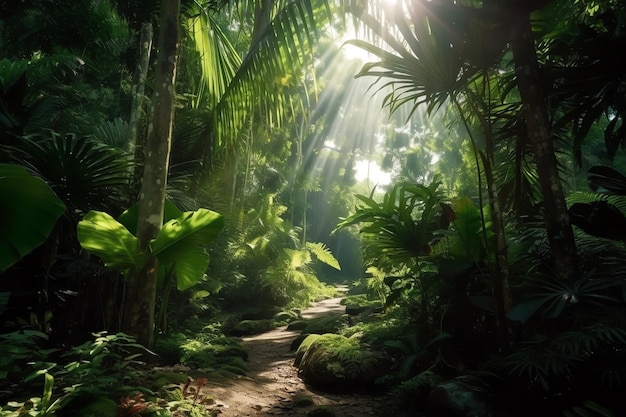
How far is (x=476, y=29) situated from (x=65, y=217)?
4413 mm

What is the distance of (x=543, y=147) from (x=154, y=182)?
3.76 meters

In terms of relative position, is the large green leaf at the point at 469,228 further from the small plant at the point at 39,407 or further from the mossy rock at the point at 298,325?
the mossy rock at the point at 298,325

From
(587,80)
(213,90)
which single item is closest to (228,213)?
(213,90)

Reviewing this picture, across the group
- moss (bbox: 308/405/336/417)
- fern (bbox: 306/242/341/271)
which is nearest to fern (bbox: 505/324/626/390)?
moss (bbox: 308/405/336/417)

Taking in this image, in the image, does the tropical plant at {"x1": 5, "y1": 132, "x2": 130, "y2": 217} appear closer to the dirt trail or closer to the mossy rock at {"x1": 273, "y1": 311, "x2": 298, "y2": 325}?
the dirt trail

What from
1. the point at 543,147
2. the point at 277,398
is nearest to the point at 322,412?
the point at 277,398

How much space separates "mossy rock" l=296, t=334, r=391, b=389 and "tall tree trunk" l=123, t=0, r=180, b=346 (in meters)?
2.06

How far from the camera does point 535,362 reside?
9.23ft

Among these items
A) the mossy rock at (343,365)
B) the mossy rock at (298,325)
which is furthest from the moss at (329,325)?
the mossy rock at (343,365)

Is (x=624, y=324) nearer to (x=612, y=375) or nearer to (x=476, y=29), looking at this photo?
(x=612, y=375)

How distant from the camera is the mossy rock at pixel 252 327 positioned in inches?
380

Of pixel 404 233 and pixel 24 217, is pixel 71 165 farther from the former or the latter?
pixel 404 233

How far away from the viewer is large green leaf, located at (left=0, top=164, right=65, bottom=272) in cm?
269

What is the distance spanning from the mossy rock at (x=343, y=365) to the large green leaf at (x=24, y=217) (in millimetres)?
3338
